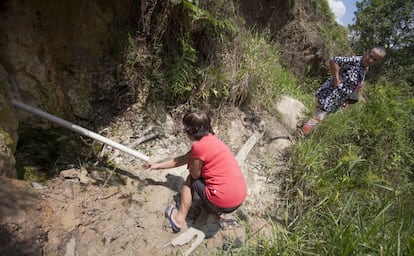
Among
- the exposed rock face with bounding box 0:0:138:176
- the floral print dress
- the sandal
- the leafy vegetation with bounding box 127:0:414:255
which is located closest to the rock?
the leafy vegetation with bounding box 127:0:414:255

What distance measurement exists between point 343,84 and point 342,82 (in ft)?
0.10

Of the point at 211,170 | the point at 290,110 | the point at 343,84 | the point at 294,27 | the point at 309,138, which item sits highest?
the point at 294,27

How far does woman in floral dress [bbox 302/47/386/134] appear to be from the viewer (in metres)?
3.60

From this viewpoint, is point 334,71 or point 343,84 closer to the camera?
point 334,71

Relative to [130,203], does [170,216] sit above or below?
above

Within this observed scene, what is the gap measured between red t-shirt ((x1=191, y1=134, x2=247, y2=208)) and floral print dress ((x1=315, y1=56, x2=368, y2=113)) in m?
2.32

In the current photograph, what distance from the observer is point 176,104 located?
375cm

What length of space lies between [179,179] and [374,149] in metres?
3.19

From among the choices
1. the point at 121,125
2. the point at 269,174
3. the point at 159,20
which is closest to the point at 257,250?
the point at 269,174

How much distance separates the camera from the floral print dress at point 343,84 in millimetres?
3732

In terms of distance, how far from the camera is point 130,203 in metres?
2.64

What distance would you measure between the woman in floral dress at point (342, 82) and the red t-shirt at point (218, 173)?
2125 millimetres

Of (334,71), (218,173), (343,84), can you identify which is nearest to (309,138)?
(343,84)

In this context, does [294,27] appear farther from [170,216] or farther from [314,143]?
[170,216]
